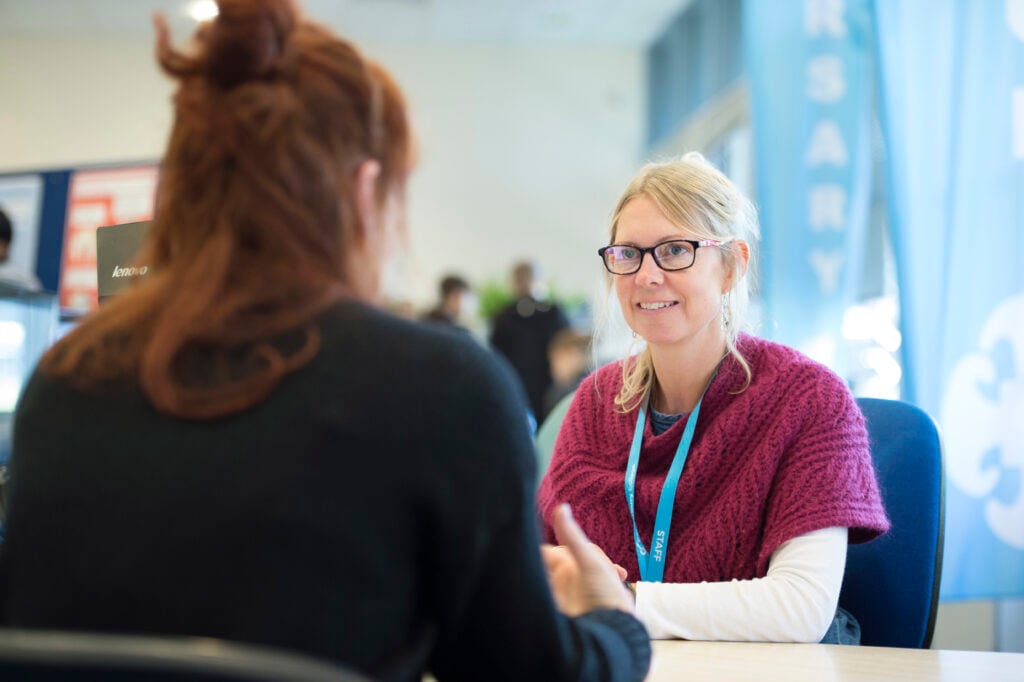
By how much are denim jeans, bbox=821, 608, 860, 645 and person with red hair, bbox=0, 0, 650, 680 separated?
0.70 metres

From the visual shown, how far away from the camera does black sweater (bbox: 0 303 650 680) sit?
0.64 metres

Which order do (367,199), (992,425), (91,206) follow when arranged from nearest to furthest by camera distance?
(367,199), (992,425), (91,206)

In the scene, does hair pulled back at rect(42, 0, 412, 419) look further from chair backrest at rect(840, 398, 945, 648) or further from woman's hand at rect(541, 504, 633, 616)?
chair backrest at rect(840, 398, 945, 648)

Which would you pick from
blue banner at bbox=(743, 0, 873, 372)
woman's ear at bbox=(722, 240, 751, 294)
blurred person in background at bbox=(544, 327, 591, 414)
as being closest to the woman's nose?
woman's ear at bbox=(722, 240, 751, 294)

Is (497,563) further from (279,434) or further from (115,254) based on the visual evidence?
(115,254)

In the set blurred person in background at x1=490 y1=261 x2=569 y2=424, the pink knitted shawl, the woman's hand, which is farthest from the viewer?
blurred person in background at x1=490 y1=261 x2=569 y2=424

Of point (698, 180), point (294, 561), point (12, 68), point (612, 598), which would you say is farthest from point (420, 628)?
point (12, 68)

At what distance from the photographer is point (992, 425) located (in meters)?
2.33

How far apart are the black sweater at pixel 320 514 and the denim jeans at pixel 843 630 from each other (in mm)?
760

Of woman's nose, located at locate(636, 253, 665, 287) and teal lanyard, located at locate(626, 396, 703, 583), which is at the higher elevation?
woman's nose, located at locate(636, 253, 665, 287)

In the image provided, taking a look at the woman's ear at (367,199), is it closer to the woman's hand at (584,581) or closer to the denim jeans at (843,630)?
the woman's hand at (584,581)

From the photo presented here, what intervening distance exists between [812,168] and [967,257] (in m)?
0.79

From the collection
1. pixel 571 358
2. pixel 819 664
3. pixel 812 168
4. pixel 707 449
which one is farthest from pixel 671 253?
pixel 571 358

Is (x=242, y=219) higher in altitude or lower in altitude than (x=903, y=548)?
higher
